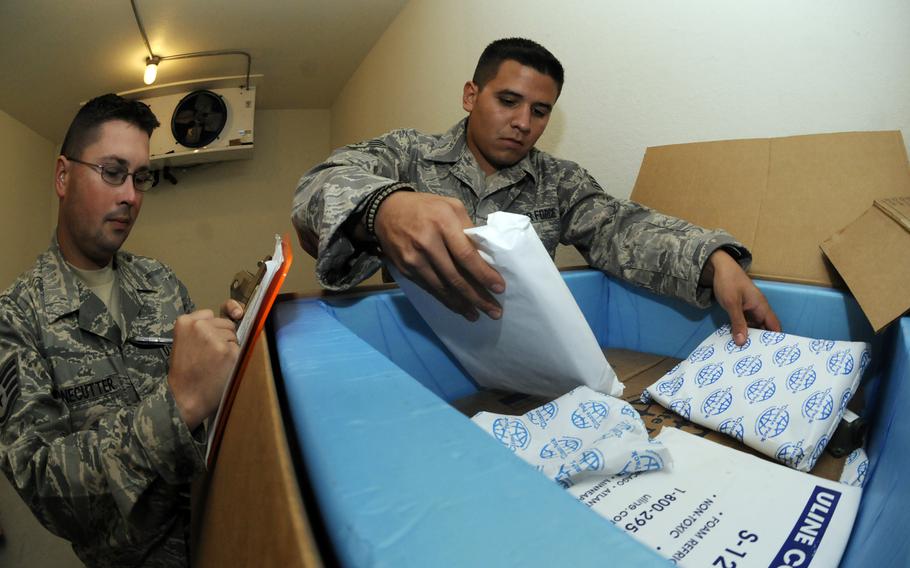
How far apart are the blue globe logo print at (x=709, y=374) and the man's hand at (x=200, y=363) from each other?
1.70 ft

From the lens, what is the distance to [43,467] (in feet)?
1.69

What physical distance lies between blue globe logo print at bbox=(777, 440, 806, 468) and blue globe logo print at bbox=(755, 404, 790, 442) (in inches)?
0.6

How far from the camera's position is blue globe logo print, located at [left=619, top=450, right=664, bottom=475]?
40cm

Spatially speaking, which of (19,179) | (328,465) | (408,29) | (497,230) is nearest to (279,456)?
(328,465)

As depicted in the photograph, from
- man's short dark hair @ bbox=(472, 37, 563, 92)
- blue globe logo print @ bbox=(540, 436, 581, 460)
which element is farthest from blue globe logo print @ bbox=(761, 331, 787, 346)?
man's short dark hair @ bbox=(472, 37, 563, 92)

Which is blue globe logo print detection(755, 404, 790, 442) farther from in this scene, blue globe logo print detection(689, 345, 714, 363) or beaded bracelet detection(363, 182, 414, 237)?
beaded bracelet detection(363, 182, 414, 237)

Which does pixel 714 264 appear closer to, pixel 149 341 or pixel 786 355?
pixel 786 355

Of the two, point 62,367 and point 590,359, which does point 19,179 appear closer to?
point 62,367

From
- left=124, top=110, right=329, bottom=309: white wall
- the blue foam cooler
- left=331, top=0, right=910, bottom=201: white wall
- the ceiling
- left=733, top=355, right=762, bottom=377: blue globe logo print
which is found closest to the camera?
the blue foam cooler

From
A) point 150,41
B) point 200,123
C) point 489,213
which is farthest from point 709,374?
point 200,123

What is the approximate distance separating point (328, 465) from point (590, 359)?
1.09 feet

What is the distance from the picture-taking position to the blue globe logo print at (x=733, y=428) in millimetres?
502

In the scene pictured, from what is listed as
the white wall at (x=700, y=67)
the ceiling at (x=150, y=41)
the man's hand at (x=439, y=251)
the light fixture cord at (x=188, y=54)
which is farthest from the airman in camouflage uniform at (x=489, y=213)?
the light fixture cord at (x=188, y=54)

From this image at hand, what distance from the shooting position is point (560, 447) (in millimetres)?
420
